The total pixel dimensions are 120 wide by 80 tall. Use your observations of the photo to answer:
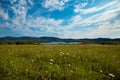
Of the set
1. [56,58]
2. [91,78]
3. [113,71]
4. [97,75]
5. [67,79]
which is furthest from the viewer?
[56,58]

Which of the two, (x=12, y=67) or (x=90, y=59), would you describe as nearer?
(x=12, y=67)

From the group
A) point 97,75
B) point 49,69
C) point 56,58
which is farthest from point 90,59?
point 49,69

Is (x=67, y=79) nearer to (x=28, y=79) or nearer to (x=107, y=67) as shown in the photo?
(x=28, y=79)

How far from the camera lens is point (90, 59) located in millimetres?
10242

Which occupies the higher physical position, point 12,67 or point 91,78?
point 12,67

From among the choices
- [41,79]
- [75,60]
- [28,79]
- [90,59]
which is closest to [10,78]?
[28,79]

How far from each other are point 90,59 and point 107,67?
1.68 m

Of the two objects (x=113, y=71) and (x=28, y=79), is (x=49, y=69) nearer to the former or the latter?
(x=28, y=79)

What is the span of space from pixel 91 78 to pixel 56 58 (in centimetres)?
322

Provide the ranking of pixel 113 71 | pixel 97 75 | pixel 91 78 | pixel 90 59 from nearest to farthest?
pixel 91 78, pixel 97 75, pixel 113 71, pixel 90 59

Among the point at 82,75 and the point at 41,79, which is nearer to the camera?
the point at 41,79

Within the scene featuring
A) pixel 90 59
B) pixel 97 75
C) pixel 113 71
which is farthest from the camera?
pixel 90 59

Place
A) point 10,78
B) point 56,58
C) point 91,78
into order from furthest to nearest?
point 56,58 < point 91,78 < point 10,78

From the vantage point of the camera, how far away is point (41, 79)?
6.06 meters
